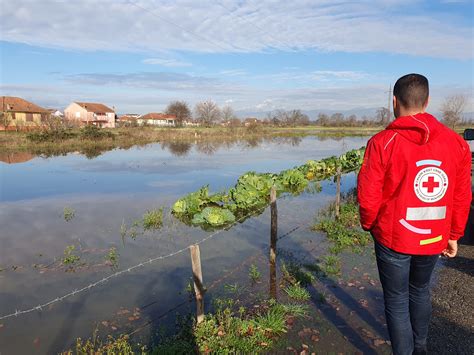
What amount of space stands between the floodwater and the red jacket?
2.15 metres

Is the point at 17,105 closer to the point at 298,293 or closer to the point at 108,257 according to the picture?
the point at 108,257

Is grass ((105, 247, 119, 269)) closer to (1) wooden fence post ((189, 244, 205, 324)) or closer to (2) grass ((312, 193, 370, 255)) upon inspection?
(1) wooden fence post ((189, 244, 205, 324))

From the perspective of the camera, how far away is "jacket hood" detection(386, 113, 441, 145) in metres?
2.61

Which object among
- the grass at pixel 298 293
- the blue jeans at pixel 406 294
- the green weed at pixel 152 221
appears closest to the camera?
the blue jeans at pixel 406 294

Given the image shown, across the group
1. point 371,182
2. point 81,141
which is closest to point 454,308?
point 371,182

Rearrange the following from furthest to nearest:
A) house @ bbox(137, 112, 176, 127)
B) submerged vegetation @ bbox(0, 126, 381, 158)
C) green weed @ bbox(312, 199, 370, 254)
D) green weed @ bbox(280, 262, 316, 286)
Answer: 1. house @ bbox(137, 112, 176, 127)
2. submerged vegetation @ bbox(0, 126, 381, 158)
3. green weed @ bbox(312, 199, 370, 254)
4. green weed @ bbox(280, 262, 316, 286)

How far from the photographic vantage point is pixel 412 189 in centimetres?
268

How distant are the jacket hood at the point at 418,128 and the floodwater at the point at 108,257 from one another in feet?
9.19

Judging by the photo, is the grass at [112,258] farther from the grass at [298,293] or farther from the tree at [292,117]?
the tree at [292,117]

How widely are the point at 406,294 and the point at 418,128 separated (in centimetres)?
138

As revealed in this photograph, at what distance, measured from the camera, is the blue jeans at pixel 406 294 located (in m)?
2.83

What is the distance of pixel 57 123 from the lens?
37688 mm

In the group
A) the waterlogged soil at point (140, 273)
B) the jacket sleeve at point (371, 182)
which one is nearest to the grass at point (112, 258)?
the waterlogged soil at point (140, 273)

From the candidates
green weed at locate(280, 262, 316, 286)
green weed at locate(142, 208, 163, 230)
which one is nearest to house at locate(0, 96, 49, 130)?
green weed at locate(142, 208, 163, 230)
